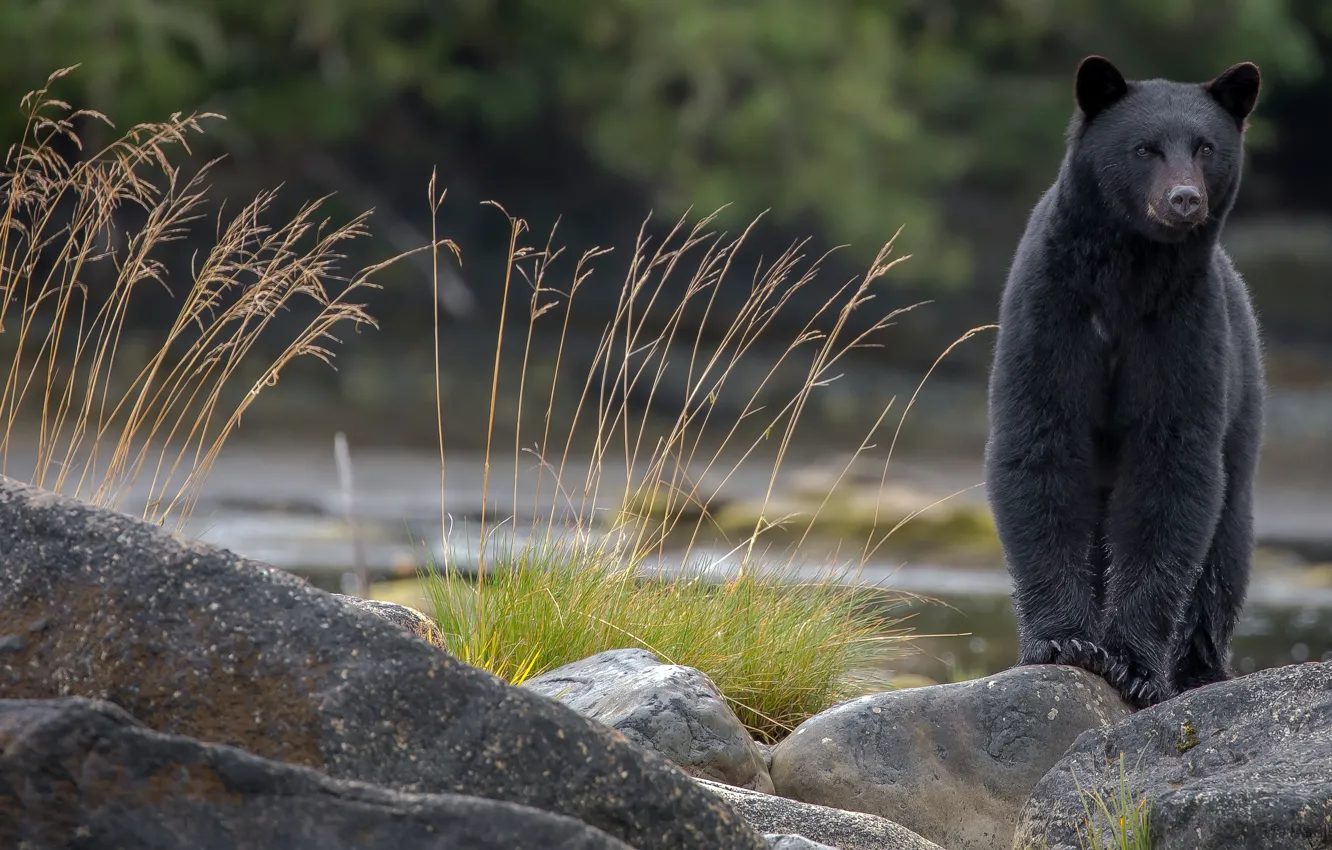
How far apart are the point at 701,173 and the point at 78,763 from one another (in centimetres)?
1320

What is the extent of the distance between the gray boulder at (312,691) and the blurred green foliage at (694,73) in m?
11.6

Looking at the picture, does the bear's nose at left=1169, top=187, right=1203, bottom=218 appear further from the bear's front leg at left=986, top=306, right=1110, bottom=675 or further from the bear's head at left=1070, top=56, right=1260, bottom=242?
the bear's front leg at left=986, top=306, right=1110, bottom=675

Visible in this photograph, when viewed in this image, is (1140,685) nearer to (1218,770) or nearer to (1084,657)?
(1084,657)

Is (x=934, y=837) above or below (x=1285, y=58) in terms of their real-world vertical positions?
below

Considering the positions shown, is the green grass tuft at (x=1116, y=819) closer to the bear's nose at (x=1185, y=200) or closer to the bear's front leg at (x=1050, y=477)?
the bear's front leg at (x=1050, y=477)

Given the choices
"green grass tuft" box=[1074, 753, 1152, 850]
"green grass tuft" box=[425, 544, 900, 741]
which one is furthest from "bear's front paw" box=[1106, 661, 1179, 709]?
"green grass tuft" box=[425, 544, 900, 741]

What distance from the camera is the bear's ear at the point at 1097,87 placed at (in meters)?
3.96

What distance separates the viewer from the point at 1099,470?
3980mm

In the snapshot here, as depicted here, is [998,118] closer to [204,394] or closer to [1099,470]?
[204,394]

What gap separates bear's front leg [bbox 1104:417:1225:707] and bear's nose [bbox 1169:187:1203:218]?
0.53 metres

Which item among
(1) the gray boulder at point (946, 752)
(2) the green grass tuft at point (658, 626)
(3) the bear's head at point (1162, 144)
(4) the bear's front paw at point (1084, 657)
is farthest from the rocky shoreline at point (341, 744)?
(3) the bear's head at point (1162, 144)

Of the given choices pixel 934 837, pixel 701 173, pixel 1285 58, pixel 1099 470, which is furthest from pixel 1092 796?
pixel 1285 58

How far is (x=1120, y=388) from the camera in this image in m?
3.90

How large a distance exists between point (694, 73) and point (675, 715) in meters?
11.7
